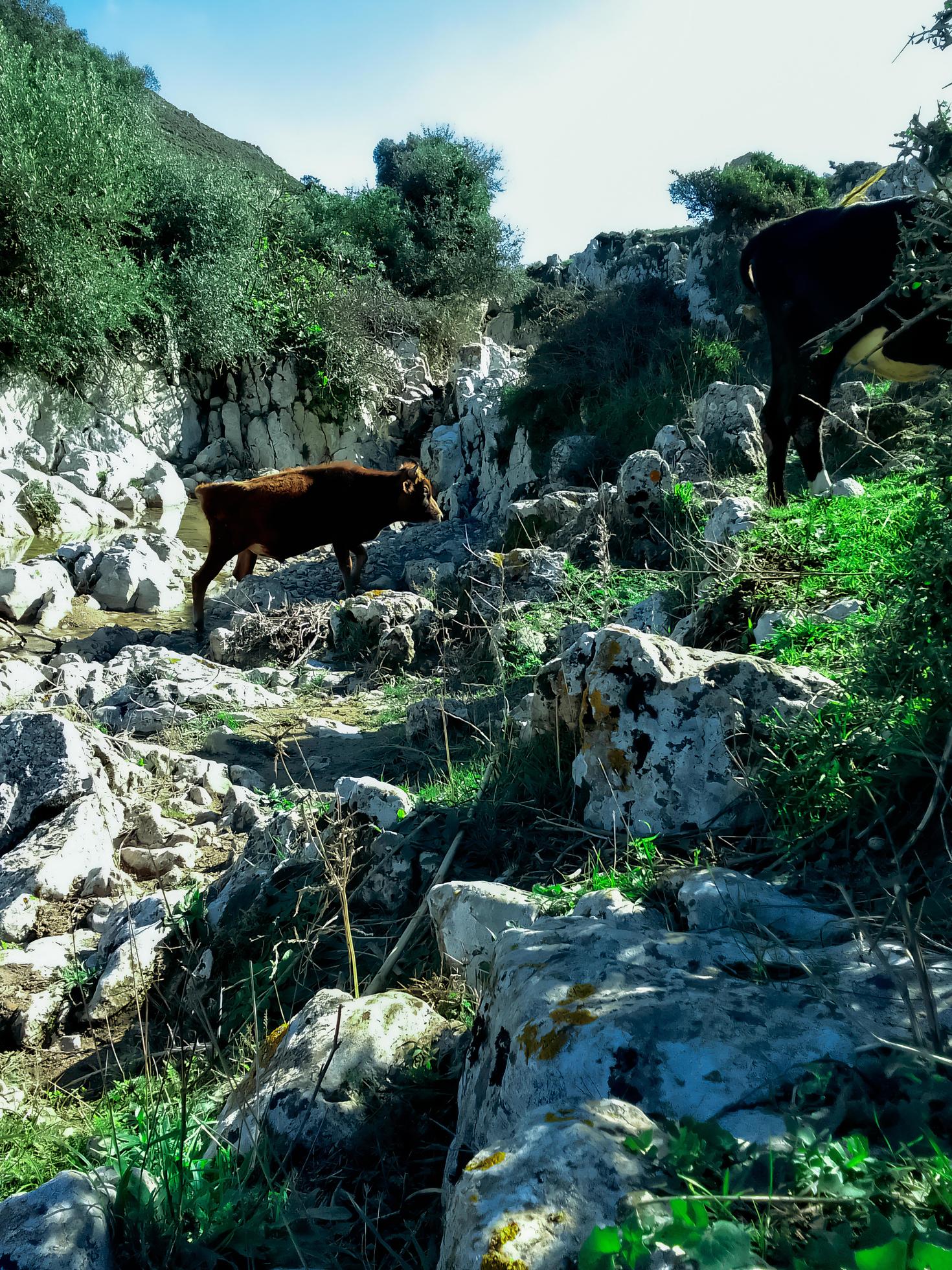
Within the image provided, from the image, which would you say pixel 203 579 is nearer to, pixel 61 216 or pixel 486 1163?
pixel 486 1163

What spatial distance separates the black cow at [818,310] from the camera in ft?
18.4

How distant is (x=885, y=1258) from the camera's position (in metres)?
0.84

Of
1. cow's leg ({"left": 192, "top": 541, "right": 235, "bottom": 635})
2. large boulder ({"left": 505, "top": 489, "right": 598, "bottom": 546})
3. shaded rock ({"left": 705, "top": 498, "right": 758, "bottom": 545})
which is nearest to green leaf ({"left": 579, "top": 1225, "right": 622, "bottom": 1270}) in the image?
shaded rock ({"left": 705, "top": 498, "right": 758, "bottom": 545})

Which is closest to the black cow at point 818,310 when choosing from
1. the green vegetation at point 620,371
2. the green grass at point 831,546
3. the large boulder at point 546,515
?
the green grass at point 831,546

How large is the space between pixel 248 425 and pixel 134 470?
4.06 m

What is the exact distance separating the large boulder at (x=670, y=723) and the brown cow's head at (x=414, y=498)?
8.69 m

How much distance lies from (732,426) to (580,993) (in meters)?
7.81

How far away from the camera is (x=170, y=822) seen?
4.79m

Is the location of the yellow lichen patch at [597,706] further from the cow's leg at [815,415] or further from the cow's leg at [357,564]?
the cow's leg at [357,564]

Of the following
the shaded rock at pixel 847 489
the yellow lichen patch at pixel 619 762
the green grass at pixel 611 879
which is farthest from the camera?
the shaded rock at pixel 847 489

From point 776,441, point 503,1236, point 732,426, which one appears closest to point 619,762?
point 503,1236

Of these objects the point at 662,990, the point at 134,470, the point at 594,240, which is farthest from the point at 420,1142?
the point at 594,240

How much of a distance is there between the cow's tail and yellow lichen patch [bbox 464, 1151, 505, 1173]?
623cm

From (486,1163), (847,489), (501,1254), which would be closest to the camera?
(501,1254)
